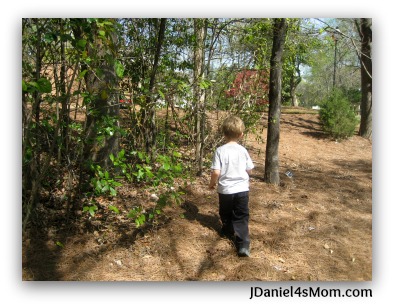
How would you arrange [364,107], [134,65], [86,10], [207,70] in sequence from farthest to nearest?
[364,107] < [207,70] < [134,65] < [86,10]

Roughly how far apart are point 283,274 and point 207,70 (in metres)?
2.66

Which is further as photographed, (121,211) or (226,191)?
(121,211)

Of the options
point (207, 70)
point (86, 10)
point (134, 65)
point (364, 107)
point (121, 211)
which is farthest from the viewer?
point (364, 107)

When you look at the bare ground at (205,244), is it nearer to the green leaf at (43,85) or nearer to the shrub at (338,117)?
the green leaf at (43,85)

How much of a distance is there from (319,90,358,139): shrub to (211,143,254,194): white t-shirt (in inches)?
269

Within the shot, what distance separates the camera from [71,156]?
10.3 feet

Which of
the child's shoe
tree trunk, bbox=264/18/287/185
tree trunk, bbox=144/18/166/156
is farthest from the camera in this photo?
tree trunk, bbox=264/18/287/185

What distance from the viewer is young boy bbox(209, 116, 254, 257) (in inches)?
114

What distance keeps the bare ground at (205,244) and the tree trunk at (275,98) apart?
0.43m

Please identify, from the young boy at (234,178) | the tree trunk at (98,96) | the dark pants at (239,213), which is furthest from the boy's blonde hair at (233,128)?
the tree trunk at (98,96)

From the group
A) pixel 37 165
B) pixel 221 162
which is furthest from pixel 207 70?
pixel 37 165

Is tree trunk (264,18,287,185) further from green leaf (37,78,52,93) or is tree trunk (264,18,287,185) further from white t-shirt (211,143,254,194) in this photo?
green leaf (37,78,52,93)

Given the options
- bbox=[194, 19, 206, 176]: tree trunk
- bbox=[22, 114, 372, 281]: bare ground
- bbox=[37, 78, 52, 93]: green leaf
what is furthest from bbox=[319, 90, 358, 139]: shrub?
bbox=[37, 78, 52, 93]: green leaf
